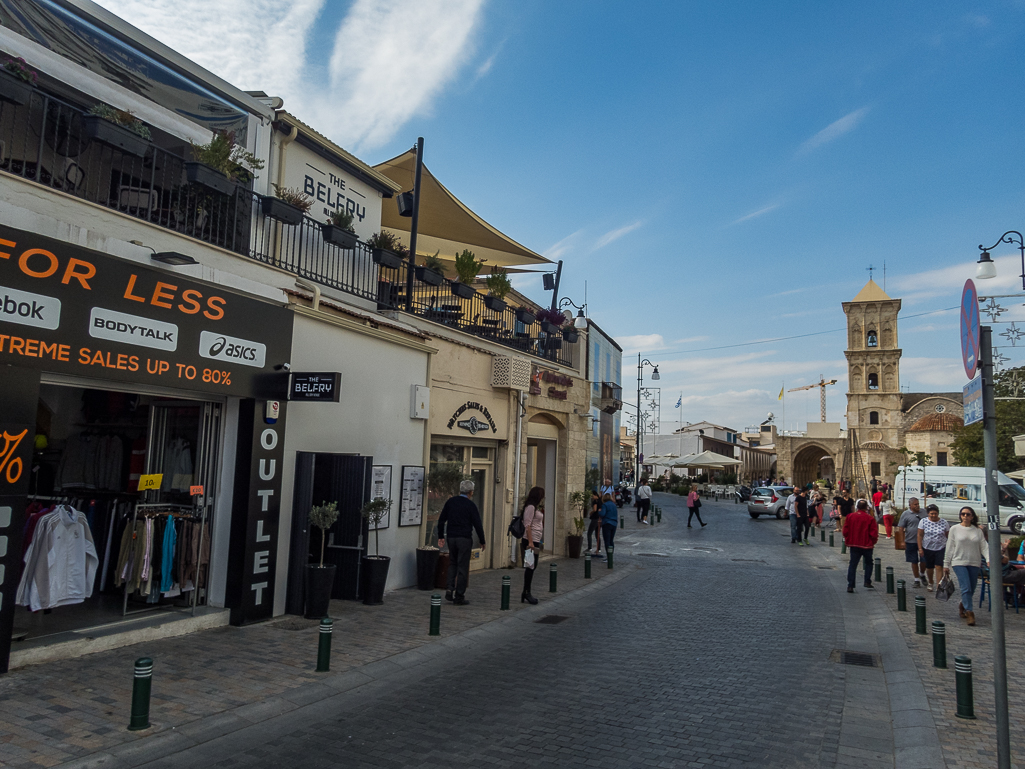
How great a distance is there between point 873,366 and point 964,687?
8146 centimetres

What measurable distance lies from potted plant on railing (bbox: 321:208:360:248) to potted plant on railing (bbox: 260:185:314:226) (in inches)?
21.4

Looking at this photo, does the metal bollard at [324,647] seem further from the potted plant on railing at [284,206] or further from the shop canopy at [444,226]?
the shop canopy at [444,226]

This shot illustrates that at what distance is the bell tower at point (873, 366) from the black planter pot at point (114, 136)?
8000cm

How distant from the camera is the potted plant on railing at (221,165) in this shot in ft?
28.0

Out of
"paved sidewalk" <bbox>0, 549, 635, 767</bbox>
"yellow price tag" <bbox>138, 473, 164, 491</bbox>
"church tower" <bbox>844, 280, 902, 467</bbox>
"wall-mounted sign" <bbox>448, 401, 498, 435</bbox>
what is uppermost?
"church tower" <bbox>844, 280, 902, 467</bbox>

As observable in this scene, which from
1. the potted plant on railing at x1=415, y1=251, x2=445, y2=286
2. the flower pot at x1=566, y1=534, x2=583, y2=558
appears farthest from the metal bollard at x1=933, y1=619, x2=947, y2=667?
the flower pot at x1=566, y1=534, x2=583, y2=558

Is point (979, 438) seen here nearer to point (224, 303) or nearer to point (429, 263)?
point (429, 263)

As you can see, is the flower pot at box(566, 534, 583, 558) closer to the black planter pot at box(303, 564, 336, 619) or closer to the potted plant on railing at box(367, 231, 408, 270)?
the potted plant on railing at box(367, 231, 408, 270)

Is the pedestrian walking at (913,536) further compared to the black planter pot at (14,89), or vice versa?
the pedestrian walking at (913,536)

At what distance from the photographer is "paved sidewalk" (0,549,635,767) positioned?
5082mm

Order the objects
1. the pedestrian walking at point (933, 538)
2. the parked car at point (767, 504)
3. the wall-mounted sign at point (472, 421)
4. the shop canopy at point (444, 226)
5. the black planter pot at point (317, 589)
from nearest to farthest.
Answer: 1. the black planter pot at point (317, 589)
2. the pedestrian walking at point (933, 538)
3. the wall-mounted sign at point (472, 421)
4. the shop canopy at point (444, 226)
5. the parked car at point (767, 504)

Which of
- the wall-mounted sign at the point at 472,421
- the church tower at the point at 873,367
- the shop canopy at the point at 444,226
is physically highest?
the church tower at the point at 873,367

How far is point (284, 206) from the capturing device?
9.88 meters

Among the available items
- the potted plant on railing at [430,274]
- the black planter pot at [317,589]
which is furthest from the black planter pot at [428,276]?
the black planter pot at [317,589]
